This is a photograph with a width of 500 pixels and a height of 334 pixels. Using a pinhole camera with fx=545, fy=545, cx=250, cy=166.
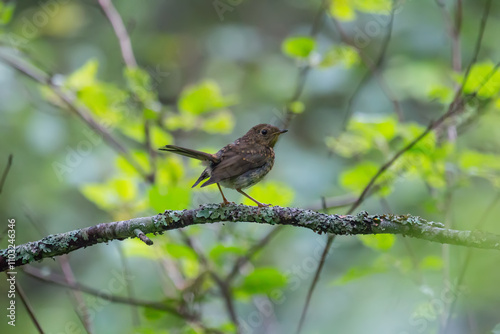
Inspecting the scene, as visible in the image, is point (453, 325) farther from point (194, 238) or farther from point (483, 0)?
point (483, 0)

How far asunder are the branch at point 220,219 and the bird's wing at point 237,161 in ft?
2.19

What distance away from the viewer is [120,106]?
3.98 meters

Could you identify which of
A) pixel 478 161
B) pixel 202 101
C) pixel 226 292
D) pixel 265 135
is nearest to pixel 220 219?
pixel 226 292

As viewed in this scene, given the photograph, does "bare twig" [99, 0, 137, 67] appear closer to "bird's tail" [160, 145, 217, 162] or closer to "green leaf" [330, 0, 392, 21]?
"bird's tail" [160, 145, 217, 162]

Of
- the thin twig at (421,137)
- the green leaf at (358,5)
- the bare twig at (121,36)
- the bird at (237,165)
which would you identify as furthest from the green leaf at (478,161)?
the bare twig at (121,36)

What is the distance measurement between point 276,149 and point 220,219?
13.4 ft

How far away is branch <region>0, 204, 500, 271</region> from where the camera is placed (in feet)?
7.03

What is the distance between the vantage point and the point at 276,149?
21.2 ft

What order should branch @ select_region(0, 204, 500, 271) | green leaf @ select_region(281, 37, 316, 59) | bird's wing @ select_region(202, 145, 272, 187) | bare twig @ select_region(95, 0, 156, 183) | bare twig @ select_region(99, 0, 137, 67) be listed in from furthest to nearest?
bare twig @ select_region(99, 0, 137, 67) → bare twig @ select_region(95, 0, 156, 183) → green leaf @ select_region(281, 37, 316, 59) → bird's wing @ select_region(202, 145, 272, 187) → branch @ select_region(0, 204, 500, 271)

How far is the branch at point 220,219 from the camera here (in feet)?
7.03

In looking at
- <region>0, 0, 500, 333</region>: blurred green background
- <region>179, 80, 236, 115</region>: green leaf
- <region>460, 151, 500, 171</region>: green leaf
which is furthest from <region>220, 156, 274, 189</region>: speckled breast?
<region>460, 151, 500, 171</region>: green leaf

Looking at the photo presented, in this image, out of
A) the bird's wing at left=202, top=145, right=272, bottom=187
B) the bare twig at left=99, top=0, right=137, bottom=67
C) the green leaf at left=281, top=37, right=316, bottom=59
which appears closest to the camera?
the bird's wing at left=202, top=145, right=272, bottom=187

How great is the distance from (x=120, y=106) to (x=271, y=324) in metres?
1.92

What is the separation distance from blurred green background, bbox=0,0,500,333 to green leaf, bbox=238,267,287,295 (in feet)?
0.04
